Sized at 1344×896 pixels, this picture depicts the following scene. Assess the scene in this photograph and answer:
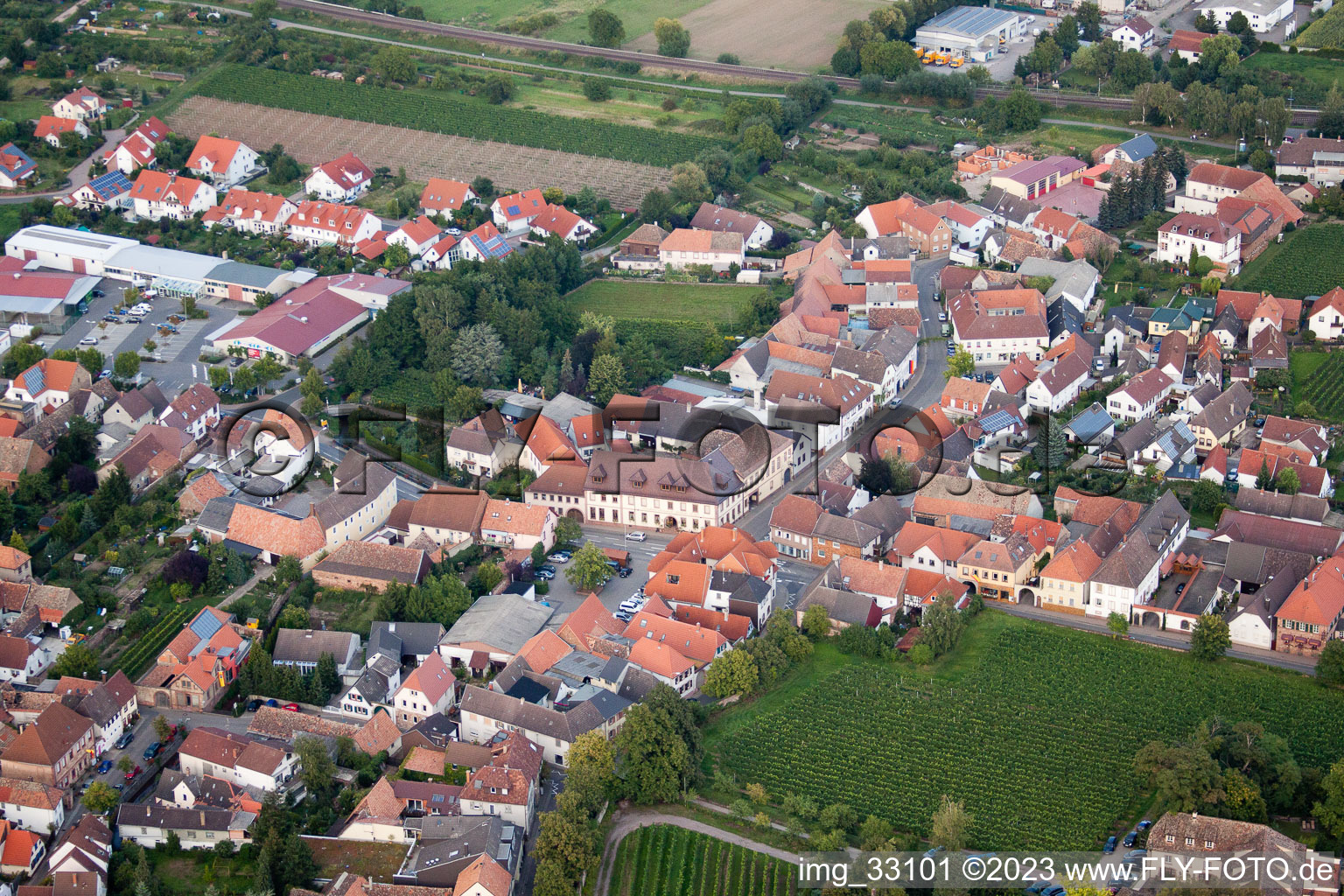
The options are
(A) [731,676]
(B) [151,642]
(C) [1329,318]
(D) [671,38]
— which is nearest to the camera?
(A) [731,676]

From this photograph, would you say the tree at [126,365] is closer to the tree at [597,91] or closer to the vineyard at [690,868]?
the vineyard at [690,868]

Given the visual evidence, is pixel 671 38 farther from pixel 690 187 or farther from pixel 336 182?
pixel 336 182

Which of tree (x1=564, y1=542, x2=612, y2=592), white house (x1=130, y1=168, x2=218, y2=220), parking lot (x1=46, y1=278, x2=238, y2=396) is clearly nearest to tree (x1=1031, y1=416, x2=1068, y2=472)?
tree (x1=564, y1=542, x2=612, y2=592)

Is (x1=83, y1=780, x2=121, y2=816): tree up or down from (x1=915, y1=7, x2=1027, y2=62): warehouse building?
down

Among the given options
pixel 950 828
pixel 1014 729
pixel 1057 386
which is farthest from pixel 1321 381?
pixel 950 828

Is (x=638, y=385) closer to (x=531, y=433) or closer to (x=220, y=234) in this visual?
(x=531, y=433)

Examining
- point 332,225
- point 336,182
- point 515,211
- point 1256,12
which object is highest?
point 1256,12

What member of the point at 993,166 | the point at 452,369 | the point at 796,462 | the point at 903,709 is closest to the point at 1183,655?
the point at 903,709

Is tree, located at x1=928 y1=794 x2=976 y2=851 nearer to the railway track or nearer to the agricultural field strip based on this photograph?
the agricultural field strip
